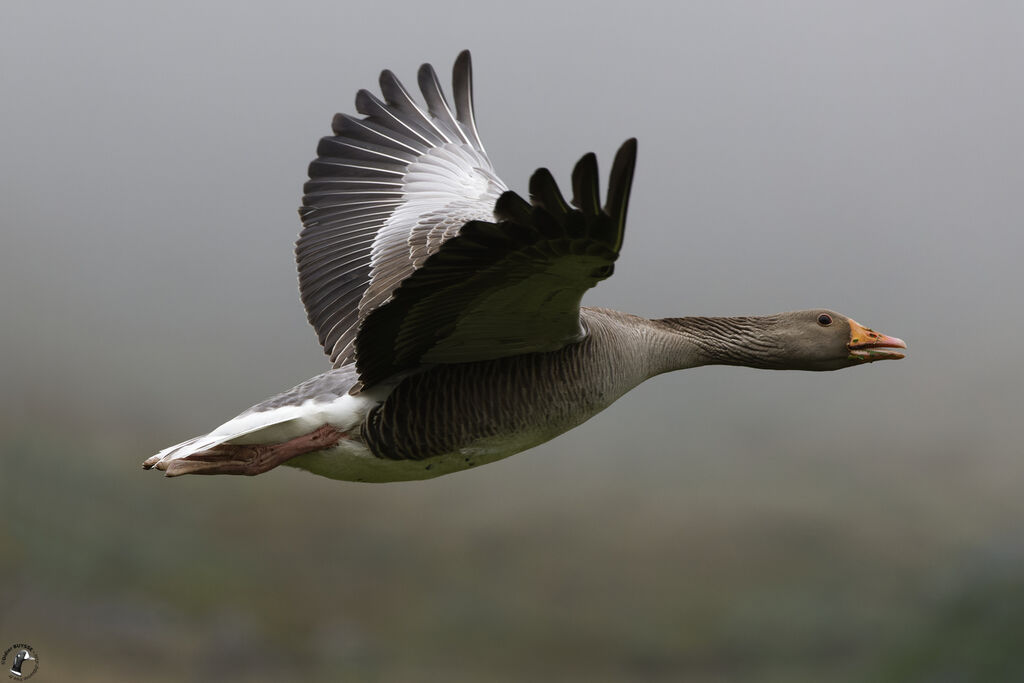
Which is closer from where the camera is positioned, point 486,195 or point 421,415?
point 421,415

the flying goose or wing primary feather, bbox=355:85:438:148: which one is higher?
wing primary feather, bbox=355:85:438:148

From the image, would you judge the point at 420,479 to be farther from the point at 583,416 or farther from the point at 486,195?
the point at 486,195

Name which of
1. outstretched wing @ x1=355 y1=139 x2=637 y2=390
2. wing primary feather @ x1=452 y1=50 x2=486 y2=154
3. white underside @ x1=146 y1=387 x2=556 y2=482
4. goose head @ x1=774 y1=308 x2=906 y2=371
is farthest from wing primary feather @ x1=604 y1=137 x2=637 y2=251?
wing primary feather @ x1=452 y1=50 x2=486 y2=154

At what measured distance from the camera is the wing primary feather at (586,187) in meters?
4.16

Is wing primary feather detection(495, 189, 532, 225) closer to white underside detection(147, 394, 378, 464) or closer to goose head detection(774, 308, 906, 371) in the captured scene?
white underside detection(147, 394, 378, 464)

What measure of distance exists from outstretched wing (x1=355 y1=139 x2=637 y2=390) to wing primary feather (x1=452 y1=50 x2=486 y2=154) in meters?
2.53

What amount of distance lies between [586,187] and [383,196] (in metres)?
3.37

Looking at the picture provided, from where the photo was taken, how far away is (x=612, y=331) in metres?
5.88

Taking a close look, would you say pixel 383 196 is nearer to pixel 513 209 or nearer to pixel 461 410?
pixel 461 410

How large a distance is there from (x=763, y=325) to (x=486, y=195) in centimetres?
217

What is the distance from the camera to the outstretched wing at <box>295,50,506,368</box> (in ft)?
21.9

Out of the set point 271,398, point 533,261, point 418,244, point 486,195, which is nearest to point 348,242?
point 418,244

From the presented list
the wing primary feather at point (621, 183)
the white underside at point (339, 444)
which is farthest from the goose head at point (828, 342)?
the wing primary feather at point (621, 183)

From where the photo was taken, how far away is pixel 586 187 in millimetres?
4207
